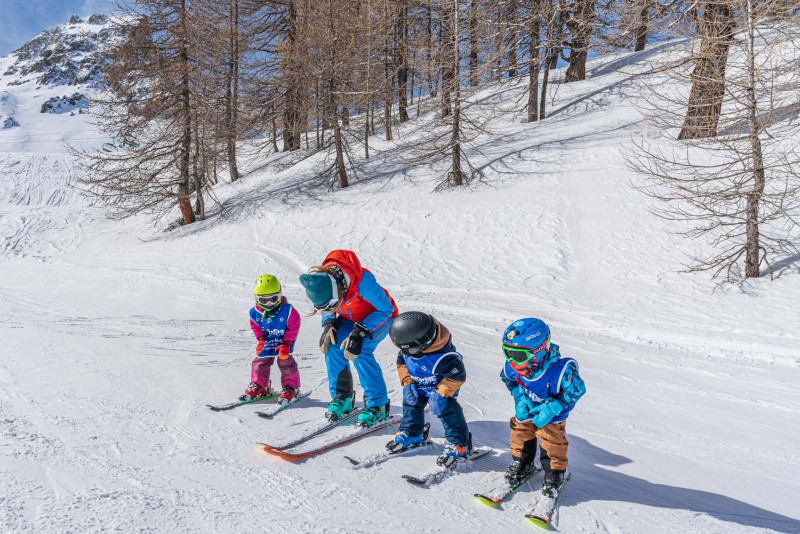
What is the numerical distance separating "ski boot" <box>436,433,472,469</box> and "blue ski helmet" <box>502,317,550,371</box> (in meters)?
0.97

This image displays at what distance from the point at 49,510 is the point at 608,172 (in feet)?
49.3

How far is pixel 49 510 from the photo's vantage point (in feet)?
9.12

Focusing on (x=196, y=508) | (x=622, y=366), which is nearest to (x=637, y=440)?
(x=622, y=366)

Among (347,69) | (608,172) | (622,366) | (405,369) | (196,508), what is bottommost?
(622,366)

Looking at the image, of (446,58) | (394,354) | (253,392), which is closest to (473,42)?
(446,58)

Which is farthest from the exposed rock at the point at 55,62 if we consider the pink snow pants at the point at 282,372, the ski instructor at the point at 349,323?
the ski instructor at the point at 349,323

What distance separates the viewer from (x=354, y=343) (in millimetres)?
4004

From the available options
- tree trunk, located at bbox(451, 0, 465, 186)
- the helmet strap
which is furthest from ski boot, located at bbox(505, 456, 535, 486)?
tree trunk, located at bbox(451, 0, 465, 186)

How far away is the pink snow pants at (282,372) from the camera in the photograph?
4.93m

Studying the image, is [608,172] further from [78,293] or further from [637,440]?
[78,293]

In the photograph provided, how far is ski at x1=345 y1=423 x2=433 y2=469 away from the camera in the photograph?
12.2 ft

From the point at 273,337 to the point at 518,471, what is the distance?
2.77 metres

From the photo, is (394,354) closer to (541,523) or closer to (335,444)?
(335,444)

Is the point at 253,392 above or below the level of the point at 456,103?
below
